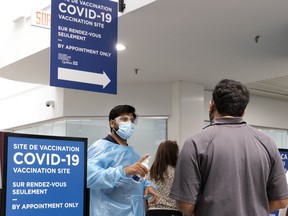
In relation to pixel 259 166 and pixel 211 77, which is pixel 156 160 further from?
pixel 211 77

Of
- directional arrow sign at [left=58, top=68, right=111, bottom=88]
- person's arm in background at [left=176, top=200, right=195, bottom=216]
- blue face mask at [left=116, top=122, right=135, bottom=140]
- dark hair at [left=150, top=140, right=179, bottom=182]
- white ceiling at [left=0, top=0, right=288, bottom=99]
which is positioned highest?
white ceiling at [left=0, top=0, right=288, bottom=99]

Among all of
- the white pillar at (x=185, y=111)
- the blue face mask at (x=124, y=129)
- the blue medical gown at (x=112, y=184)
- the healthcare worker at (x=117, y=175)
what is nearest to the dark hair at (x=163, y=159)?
the healthcare worker at (x=117, y=175)

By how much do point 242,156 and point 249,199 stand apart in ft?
0.69

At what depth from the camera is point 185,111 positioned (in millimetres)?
8539

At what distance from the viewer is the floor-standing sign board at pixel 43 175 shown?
2.56m

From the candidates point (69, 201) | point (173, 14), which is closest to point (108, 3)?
point (173, 14)

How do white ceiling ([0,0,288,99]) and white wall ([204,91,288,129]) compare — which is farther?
white wall ([204,91,288,129])

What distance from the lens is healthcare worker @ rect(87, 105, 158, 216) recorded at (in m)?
3.19

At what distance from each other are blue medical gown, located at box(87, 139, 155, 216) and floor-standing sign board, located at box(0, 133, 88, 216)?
0.33 meters

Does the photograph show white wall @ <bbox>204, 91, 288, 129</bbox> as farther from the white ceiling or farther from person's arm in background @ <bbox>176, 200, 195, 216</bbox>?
person's arm in background @ <bbox>176, 200, 195, 216</bbox>

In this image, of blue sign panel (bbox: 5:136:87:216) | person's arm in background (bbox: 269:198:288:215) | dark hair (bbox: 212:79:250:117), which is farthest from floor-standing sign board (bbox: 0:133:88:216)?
person's arm in background (bbox: 269:198:288:215)

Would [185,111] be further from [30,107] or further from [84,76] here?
[84,76]

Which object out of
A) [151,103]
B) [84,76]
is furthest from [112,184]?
[151,103]

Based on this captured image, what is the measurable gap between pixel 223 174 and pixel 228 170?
0.03m
